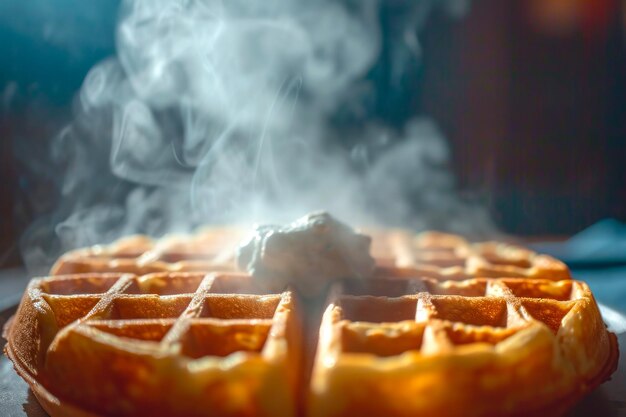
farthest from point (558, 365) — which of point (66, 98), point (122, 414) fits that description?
point (66, 98)

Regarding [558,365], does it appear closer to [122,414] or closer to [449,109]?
[122,414]

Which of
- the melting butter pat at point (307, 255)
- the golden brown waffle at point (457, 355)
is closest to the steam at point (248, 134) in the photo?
the melting butter pat at point (307, 255)

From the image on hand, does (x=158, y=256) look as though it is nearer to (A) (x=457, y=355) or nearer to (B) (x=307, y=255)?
(B) (x=307, y=255)

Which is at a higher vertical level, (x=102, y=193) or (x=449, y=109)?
Answer: (x=449, y=109)

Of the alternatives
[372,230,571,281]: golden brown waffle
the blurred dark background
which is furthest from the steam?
[372,230,571,281]: golden brown waffle

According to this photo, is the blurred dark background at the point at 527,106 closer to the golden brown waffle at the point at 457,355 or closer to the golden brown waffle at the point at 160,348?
the golden brown waffle at the point at 160,348

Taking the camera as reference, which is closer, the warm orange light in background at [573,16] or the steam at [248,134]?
the steam at [248,134]

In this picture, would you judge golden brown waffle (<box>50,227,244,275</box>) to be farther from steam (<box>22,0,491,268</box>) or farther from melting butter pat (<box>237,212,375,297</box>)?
steam (<box>22,0,491,268</box>)
